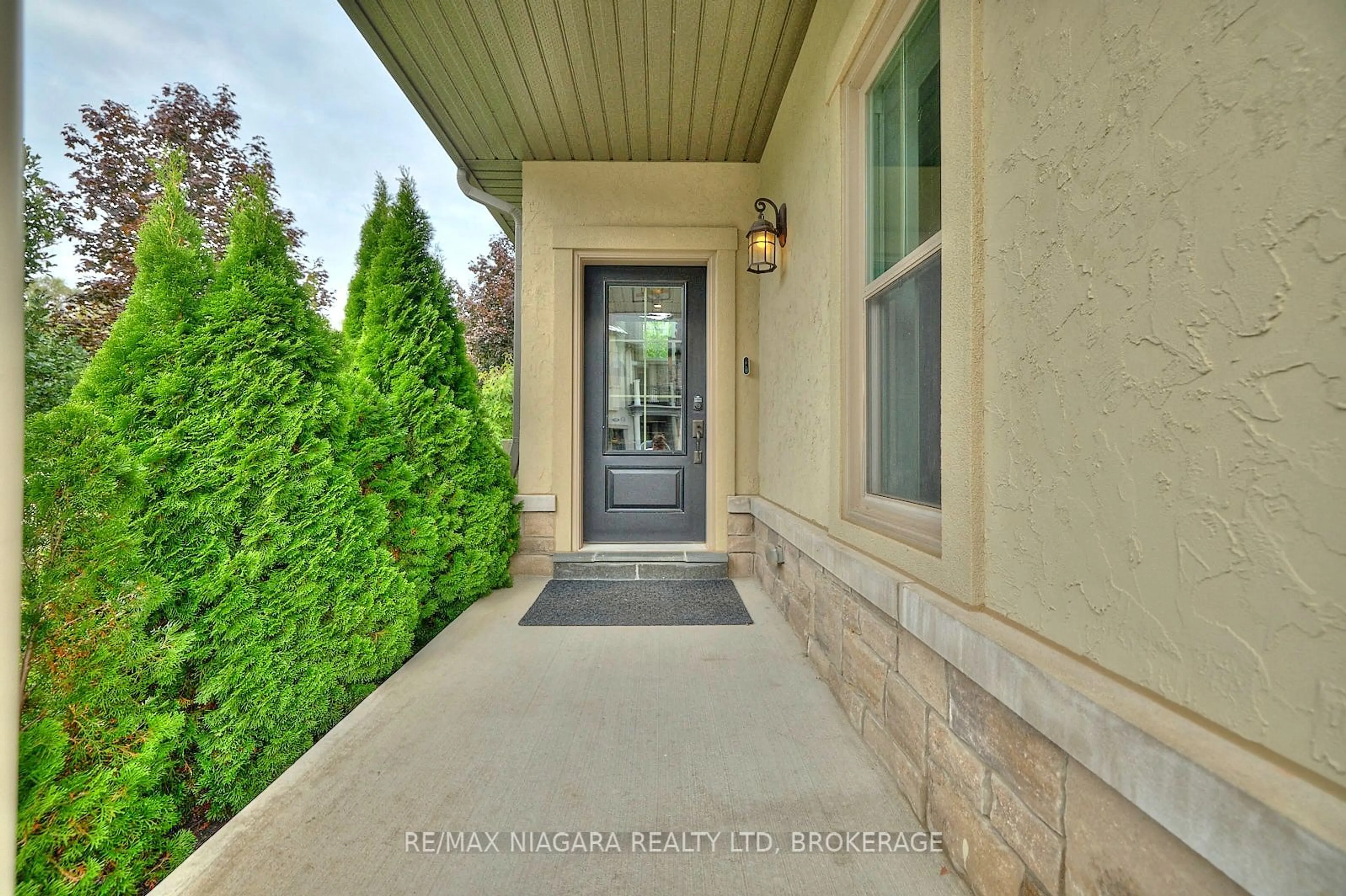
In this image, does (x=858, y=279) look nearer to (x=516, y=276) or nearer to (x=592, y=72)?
(x=592, y=72)

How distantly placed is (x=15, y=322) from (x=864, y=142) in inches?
88.9

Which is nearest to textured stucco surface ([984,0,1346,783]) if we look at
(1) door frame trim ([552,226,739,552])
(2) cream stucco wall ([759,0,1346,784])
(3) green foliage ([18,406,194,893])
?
(2) cream stucco wall ([759,0,1346,784])

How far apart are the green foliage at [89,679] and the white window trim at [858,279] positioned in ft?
6.60

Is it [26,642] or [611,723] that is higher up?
[26,642]

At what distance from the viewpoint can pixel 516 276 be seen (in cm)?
371

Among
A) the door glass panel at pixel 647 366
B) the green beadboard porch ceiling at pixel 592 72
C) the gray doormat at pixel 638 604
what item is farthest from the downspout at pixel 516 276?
the gray doormat at pixel 638 604

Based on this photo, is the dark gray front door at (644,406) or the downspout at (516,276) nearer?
the downspout at (516,276)

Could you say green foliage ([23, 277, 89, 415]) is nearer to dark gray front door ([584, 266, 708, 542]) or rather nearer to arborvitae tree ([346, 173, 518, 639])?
arborvitae tree ([346, 173, 518, 639])

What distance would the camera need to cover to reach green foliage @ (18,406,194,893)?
108 cm

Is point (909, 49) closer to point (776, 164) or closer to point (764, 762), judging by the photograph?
point (776, 164)

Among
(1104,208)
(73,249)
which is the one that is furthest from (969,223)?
(73,249)

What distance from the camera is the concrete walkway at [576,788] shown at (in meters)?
1.16

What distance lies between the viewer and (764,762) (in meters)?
1.55

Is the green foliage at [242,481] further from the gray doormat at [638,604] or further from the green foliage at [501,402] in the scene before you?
the green foliage at [501,402]
